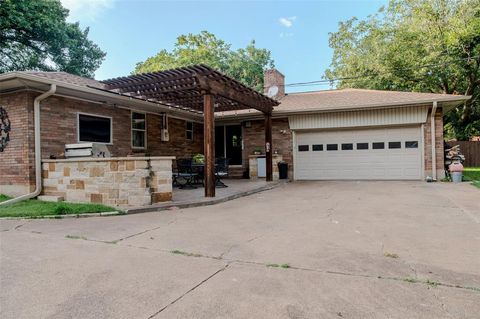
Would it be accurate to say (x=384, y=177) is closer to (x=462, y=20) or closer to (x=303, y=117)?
(x=303, y=117)

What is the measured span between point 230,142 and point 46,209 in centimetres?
905

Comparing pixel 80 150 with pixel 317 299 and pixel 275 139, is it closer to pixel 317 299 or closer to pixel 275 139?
pixel 317 299

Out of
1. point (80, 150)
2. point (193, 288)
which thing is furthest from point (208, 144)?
point (193, 288)

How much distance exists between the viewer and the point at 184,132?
13.4m

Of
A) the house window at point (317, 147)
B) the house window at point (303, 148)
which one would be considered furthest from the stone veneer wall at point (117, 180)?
the house window at point (317, 147)

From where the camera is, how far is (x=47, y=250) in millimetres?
3822

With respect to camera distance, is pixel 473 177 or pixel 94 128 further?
pixel 473 177

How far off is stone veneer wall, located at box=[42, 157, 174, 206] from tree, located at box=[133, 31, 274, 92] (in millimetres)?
21199

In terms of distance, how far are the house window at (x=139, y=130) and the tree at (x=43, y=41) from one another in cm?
1078

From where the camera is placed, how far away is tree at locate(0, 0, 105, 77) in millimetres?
16016

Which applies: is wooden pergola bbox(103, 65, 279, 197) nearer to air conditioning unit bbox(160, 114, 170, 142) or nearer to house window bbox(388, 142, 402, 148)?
air conditioning unit bbox(160, 114, 170, 142)

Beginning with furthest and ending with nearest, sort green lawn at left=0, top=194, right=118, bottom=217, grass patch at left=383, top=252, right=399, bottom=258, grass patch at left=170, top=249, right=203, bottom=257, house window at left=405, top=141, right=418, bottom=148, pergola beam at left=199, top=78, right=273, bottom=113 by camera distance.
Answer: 1. house window at left=405, top=141, right=418, bottom=148
2. pergola beam at left=199, top=78, right=273, bottom=113
3. green lawn at left=0, top=194, right=118, bottom=217
4. grass patch at left=170, top=249, right=203, bottom=257
5. grass patch at left=383, top=252, right=399, bottom=258

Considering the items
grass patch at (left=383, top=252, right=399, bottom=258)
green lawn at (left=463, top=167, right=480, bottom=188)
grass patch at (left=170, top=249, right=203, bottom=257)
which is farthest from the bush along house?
grass patch at (left=383, top=252, right=399, bottom=258)

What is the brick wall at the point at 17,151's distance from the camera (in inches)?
288
